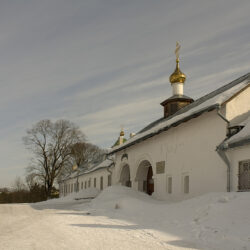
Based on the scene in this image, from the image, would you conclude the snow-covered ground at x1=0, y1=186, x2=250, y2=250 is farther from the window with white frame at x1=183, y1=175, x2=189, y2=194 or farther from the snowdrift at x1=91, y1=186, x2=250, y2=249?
the window with white frame at x1=183, y1=175, x2=189, y2=194

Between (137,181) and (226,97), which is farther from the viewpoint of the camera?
(137,181)

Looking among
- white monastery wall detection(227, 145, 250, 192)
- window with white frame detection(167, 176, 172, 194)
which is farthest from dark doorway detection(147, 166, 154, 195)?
A: white monastery wall detection(227, 145, 250, 192)

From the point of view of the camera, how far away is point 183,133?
13.3 metres

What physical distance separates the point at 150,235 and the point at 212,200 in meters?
2.44

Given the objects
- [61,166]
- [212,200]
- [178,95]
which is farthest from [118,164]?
[61,166]

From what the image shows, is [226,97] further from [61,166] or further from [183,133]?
[61,166]

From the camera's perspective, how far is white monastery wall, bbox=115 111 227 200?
11000mm

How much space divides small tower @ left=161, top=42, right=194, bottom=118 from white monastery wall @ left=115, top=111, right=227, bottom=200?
199 inches

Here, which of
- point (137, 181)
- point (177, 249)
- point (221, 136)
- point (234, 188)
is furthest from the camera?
point (137, 181)

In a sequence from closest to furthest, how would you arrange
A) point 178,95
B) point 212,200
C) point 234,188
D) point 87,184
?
point 212,200 → point 234,188 → point 178,95 → point 87,184

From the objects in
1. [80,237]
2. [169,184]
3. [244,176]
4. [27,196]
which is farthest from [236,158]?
[27,196]

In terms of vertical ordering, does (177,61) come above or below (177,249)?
above

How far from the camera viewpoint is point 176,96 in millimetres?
21359

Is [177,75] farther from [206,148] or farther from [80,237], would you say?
[80,237]
